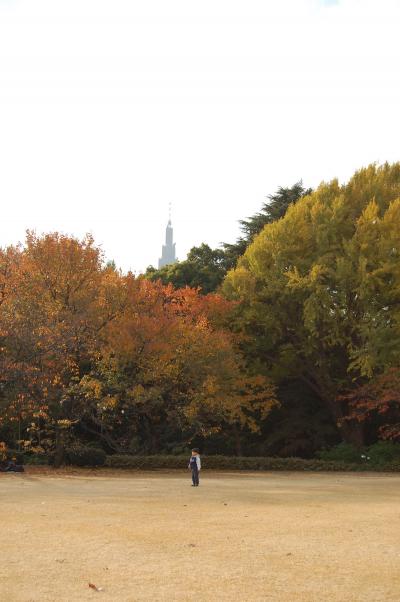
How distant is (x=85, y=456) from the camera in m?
33.5

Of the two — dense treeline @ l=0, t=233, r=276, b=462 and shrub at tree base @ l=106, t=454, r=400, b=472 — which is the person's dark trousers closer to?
dense treeline @ l=0, t=233, r=276, b=462

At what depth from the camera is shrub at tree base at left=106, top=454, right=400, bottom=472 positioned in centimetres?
3409

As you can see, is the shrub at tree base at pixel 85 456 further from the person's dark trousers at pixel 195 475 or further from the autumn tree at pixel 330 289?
the person's dark trousers at pixel 195 475

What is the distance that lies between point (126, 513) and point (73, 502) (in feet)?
9.54

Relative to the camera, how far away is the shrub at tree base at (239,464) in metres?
34.1

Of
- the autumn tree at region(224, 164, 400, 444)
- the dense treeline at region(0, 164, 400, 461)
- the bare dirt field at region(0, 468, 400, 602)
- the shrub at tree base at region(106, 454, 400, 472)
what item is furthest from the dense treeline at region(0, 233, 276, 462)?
the bare dirt field at region(0, 468, 400, 602)

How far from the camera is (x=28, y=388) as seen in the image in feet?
97.7

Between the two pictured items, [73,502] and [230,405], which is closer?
[73,502]

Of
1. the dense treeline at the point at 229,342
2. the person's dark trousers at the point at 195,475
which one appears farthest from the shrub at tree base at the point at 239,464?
the person's dark trousers at the point at 195,475

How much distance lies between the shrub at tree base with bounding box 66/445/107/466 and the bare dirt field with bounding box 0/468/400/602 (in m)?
11.5

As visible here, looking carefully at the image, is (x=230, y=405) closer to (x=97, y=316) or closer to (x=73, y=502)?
(x=97, y=316)

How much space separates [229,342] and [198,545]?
2487cm

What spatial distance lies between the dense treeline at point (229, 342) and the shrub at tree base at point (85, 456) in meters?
0.69

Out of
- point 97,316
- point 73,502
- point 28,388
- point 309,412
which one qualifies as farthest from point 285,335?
point 73,502
